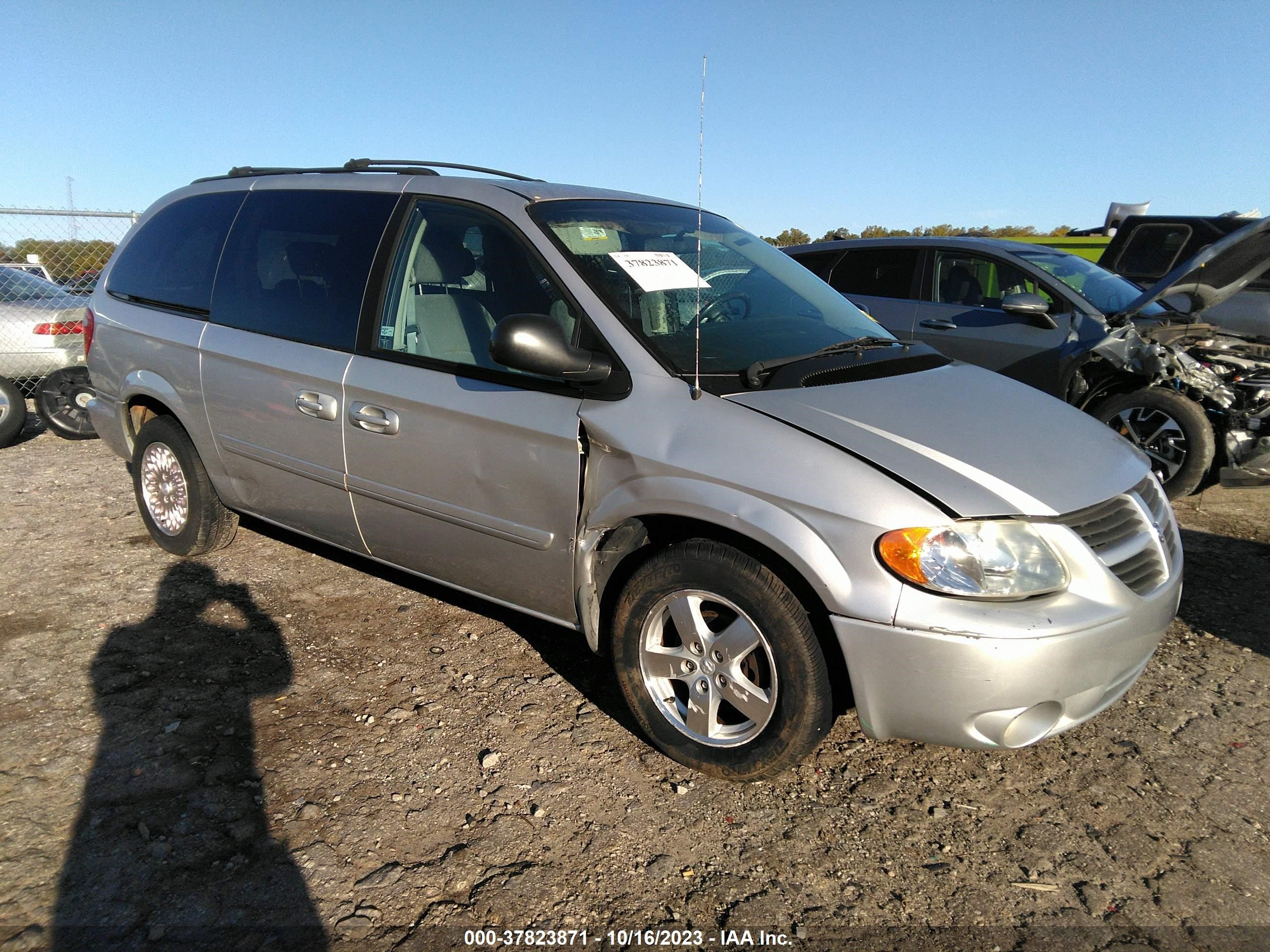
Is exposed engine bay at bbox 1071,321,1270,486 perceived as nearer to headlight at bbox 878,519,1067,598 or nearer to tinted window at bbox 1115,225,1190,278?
tinted window at bbox 1115,225,1190,278

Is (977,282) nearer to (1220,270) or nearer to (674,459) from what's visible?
(1220,270)

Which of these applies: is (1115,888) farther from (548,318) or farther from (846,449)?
(548,318)

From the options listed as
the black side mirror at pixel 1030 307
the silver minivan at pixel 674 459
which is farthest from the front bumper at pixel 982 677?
the black side mirror at pixel 1030 307

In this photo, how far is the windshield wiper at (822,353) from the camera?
2.78 m

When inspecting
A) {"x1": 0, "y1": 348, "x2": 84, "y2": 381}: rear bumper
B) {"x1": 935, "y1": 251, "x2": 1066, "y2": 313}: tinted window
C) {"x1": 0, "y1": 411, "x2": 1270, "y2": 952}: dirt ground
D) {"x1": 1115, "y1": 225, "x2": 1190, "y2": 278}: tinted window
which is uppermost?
{"x1": 1115, "y1": 225, "x2": 1190, "y2": 278}: tinted window

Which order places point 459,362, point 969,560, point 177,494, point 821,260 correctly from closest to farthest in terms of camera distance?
point 969,560, point 459,362, point 177,494, point 821,260

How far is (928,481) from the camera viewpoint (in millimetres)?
2375

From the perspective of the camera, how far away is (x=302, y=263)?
12.2ft

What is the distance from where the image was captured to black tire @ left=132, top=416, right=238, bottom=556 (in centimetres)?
433

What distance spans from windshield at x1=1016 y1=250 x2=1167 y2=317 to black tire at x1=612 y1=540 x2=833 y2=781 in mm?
4948

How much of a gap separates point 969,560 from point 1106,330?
4.55m

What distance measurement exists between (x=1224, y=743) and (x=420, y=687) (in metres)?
2.88

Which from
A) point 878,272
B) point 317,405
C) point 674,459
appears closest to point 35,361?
point 317,405

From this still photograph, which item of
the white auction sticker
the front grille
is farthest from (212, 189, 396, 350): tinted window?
the front grille
